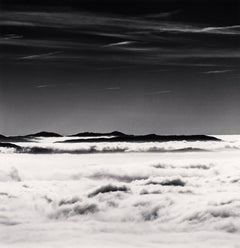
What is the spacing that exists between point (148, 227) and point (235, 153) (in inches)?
659

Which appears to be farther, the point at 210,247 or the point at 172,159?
the point at 210,247

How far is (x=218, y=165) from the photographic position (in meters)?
11.8

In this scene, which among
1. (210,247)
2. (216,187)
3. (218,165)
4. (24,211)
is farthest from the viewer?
(210,247)

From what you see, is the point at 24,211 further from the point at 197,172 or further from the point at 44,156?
the point at 197,172

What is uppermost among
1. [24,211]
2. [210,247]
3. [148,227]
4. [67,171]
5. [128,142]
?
[128,142]

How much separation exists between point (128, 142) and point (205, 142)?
1.98m

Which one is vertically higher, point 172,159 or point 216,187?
point 172,159

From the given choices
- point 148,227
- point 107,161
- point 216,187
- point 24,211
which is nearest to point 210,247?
point 148,227

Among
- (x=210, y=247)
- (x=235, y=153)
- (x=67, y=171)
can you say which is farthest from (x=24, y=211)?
(x=210, y=247)

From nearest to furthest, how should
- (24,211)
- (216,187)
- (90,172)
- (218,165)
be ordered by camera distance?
(90,172) → (218,165) → (216,187) → (24,211)

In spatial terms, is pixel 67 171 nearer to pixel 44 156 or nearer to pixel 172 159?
pixel 44 156

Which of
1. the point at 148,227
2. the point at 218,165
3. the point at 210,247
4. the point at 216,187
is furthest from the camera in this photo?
the point at 210,247

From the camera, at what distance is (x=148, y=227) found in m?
27.7

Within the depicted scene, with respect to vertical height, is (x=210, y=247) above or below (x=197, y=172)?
below
